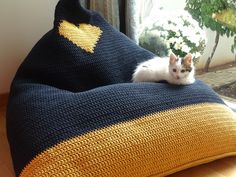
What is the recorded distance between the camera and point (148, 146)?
1.25 metres

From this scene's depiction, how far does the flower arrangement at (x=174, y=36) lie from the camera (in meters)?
1.81

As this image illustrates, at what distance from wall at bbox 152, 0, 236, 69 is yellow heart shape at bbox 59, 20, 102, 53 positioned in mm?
695

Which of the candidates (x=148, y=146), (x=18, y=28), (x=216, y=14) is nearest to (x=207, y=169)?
(x=148, y=146)

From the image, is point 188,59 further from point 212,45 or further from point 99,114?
point 212,45

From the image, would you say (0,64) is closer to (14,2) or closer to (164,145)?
(14,2)

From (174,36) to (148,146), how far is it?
2.47 ft

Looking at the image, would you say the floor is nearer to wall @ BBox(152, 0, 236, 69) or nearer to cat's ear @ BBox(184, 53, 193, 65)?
cat's ear @ BBox(184, 53, 193, 65)

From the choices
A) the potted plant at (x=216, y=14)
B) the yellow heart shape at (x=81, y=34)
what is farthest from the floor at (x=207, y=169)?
the potted plant at (x=216, y=14)

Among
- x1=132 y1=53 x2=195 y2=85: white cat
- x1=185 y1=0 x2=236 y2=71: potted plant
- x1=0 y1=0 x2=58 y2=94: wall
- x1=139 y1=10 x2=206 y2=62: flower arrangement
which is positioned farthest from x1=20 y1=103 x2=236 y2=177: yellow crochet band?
x1=0 y1=0 x2=58 y2=94: wall

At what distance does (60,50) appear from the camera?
4.96 ft

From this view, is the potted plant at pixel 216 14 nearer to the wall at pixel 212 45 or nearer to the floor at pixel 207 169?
the wall at pixel 212 45

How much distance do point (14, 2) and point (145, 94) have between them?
0.91 m

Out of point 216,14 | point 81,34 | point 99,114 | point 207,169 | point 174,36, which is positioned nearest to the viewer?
point 99,114

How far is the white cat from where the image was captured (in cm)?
149
